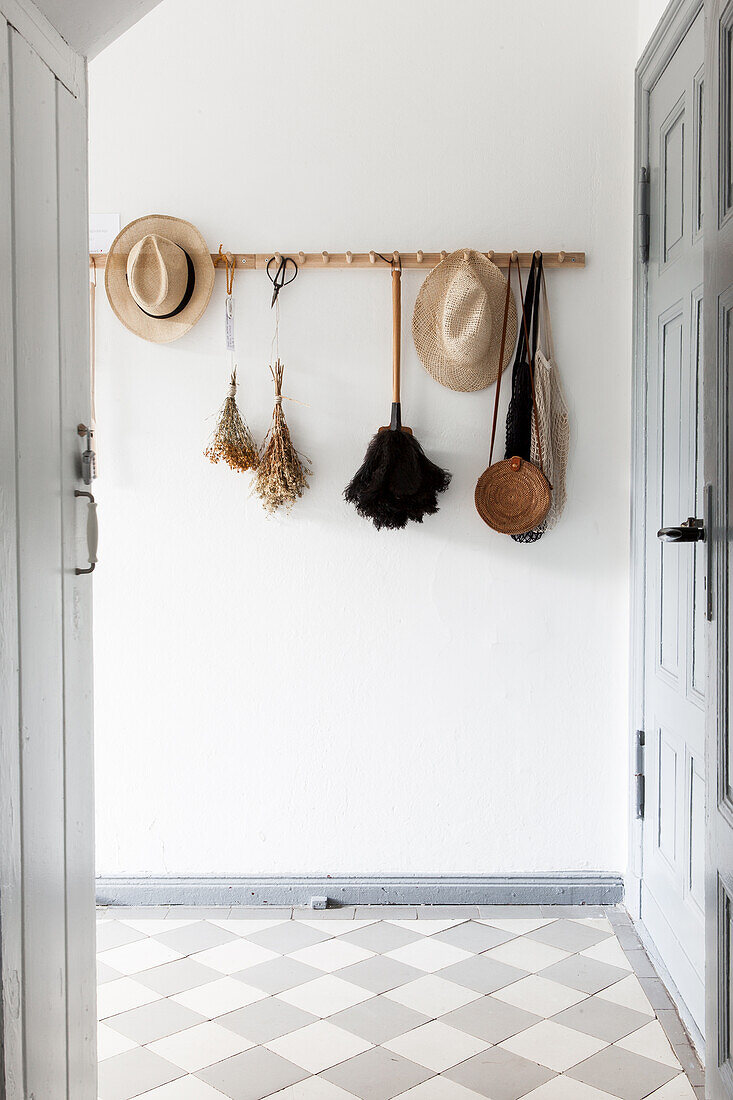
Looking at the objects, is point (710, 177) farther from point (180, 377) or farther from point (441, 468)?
point (180, 377)

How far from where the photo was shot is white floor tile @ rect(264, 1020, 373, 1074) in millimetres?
1959

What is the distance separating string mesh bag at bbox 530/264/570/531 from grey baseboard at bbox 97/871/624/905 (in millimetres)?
1006

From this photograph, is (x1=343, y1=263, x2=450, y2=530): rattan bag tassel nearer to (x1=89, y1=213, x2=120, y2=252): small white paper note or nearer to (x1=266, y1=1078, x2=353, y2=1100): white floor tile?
(x1=89, y1=213, x2=120, y2=252): small white paper note

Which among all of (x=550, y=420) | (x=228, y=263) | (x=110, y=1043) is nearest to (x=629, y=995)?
(x=110, y=1043)

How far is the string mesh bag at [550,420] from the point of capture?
258 cm

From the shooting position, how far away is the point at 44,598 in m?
1.38

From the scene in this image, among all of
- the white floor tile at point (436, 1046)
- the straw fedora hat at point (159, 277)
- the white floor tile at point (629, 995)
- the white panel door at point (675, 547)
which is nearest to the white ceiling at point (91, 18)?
the straw fedora hat at point (159, 277)

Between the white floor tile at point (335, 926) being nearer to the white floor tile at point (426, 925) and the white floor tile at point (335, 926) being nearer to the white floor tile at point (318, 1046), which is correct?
the white floor tile at point (426, 925)

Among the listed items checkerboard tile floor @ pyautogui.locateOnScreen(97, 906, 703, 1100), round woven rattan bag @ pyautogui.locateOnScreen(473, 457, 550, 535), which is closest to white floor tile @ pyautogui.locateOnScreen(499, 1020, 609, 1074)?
checkerboard tile floor @ pyautogui.locateOnScreen(97, 906, 703, 1100)

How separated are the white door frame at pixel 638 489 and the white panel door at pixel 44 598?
5.04 ft

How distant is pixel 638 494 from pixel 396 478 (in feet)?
2.16

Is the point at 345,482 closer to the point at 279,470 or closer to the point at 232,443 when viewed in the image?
the point at 279,470

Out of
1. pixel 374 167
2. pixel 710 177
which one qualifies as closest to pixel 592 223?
pixel 374 167

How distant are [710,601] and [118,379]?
1788mm
